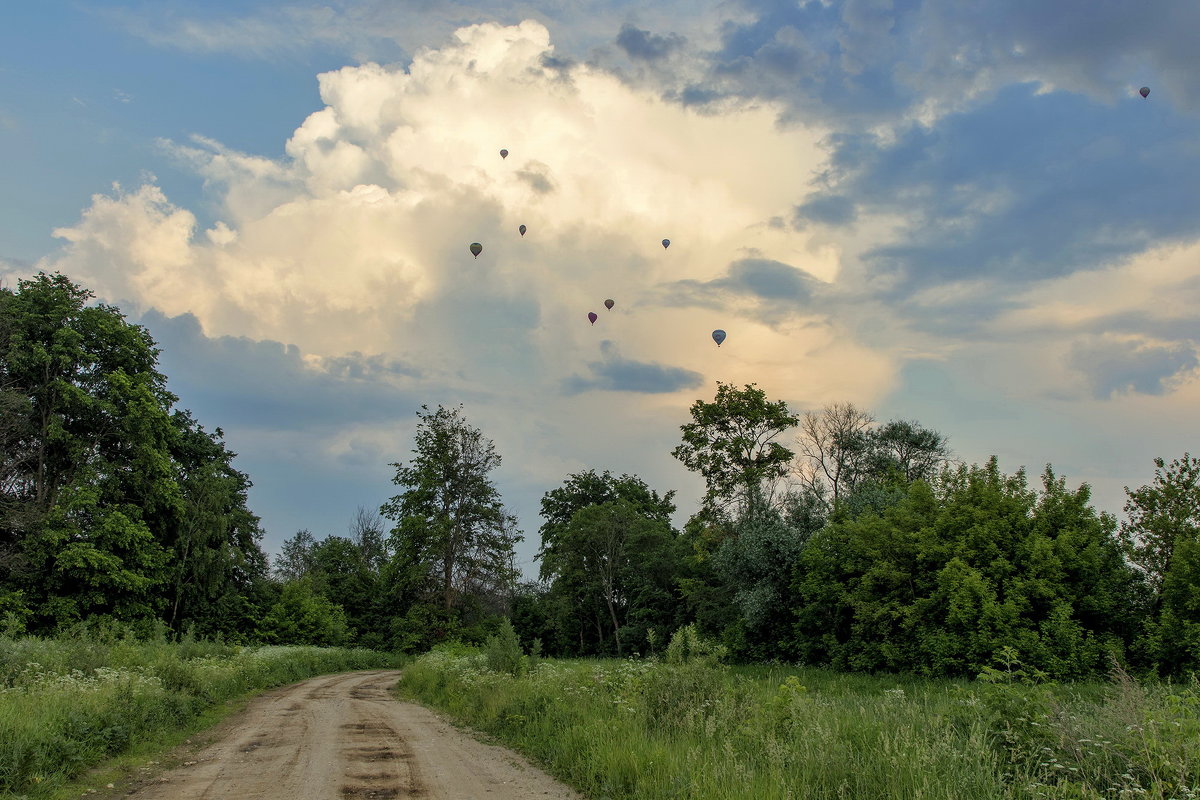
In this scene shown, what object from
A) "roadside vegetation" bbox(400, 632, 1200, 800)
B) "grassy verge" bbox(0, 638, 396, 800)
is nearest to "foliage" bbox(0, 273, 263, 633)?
"grassy verge" bbox(0, 638, 396, 800)

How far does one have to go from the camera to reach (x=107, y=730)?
11828 mm

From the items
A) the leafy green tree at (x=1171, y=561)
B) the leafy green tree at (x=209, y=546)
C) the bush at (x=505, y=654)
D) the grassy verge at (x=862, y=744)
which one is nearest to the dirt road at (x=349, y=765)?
the grassy verge at (x=862, y=744)

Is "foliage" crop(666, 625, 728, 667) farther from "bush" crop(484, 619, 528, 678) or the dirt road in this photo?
"bush" crop(484, 619, 528, 678)

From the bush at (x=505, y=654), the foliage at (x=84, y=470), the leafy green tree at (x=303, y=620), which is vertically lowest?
the leafy green tree at (x=303, y=620)

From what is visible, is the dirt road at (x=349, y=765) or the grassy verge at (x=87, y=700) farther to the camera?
the grassy verge at (x=87, y=700)

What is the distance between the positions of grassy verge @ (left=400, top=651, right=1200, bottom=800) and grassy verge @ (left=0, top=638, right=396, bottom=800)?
6626 mm

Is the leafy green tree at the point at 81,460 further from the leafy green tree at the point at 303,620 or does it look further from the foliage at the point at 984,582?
the foliage at the point at 984,582

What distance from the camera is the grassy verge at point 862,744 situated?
6.77 meters

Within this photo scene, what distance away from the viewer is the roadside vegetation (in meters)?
6.78

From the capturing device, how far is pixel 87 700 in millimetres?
12469

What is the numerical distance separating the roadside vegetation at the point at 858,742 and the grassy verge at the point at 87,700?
21.8 ft

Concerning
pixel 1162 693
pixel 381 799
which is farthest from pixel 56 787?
pixel 1162 693

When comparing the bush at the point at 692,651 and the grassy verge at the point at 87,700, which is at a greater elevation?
the bush at the point at 692,651

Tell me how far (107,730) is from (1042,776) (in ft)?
43.1
